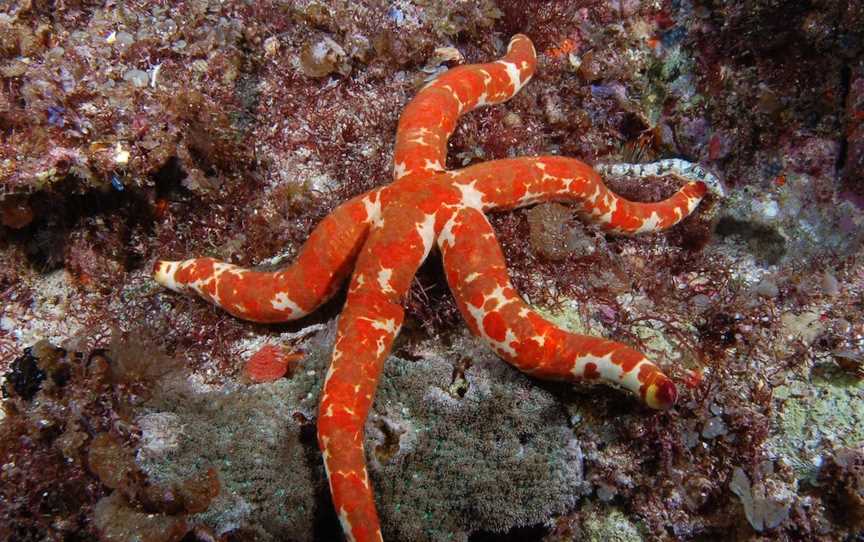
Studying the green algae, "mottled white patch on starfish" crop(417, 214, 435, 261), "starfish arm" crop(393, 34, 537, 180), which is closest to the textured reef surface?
the green algae

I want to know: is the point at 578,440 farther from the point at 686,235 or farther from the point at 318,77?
the point at 318,77

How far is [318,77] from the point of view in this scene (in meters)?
5.19

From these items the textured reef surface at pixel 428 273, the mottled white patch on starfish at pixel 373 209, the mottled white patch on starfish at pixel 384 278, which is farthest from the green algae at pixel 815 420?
the mottled white patch on starfish at pixel 373 209

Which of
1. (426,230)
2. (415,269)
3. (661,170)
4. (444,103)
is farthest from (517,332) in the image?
(661,170)

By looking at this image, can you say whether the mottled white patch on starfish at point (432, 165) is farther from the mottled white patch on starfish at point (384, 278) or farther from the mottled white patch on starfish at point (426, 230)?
the mottled white patch on starfish at point (384, 278)

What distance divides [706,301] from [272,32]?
5302 mm

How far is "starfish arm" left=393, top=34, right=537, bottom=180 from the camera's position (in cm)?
406

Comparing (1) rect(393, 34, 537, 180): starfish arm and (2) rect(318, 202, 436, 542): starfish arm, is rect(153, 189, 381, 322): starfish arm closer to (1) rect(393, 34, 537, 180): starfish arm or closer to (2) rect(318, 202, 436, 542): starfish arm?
(2) rect(318, 202, 436, 542): starfish arm

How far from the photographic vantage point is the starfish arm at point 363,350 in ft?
10.3

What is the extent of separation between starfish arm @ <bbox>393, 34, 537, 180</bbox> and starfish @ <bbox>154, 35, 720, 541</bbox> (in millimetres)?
12

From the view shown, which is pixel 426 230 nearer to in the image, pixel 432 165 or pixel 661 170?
pixel 432 165

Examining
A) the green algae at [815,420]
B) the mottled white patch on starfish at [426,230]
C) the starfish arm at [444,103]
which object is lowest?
the green algae at [815,420]

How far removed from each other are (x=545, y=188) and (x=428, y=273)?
1.23 m

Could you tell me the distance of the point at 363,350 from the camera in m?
3.45
